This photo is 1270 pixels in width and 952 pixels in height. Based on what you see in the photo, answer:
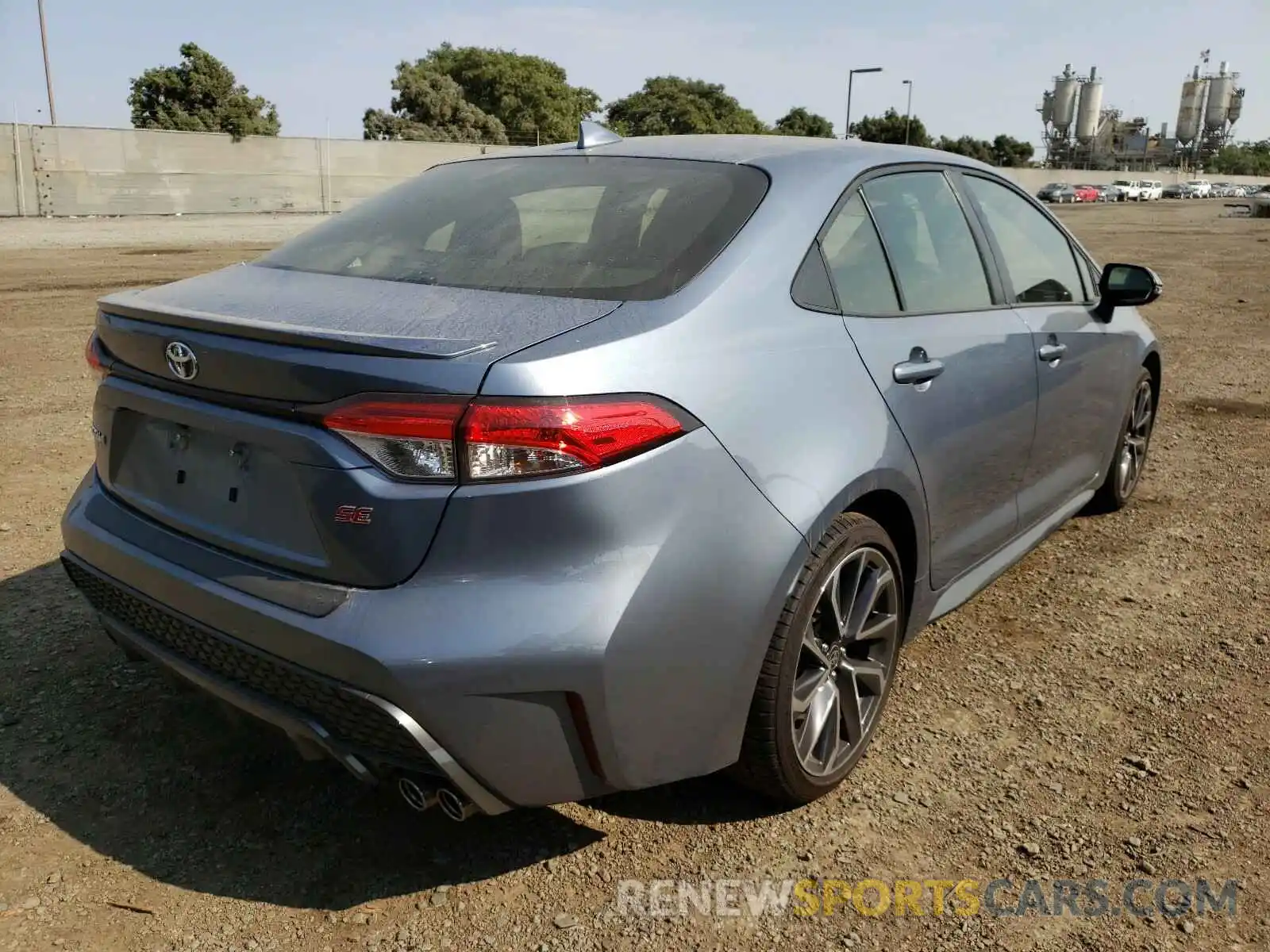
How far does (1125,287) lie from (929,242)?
53.7 inches

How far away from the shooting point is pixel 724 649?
2.21 meters

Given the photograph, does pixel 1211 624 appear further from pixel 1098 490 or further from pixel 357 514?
pixel 357 514

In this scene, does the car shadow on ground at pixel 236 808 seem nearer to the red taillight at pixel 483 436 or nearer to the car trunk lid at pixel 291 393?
the car trunk lid at pixel 291 393

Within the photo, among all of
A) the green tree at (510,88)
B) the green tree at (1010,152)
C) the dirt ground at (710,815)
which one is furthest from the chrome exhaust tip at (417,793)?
the green tree at (1010,152)

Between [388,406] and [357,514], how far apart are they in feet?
0.70

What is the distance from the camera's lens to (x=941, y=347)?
116 inches

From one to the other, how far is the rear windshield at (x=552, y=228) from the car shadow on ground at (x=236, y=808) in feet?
3.81

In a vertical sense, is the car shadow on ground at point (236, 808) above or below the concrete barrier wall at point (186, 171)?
below

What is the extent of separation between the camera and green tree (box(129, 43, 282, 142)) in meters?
50.8

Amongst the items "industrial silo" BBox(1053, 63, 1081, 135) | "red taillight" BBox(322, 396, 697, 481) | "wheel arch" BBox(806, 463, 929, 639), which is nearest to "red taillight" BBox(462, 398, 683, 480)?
"red taillight" BBox(322, 396, 697, 481)

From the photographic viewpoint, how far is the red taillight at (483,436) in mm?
1934

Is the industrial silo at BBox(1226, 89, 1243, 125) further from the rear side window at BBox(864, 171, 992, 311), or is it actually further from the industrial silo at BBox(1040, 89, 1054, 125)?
the rear side window at BBox(864, 171, 992, 311)

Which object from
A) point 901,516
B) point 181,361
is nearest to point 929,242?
point 901,516

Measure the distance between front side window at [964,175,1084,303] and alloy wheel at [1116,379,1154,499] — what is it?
0.98 meters
